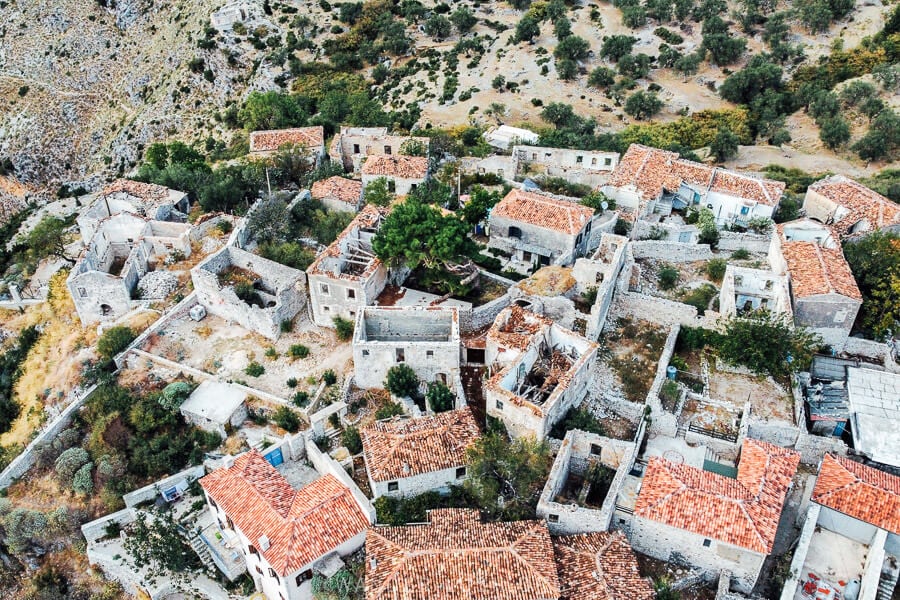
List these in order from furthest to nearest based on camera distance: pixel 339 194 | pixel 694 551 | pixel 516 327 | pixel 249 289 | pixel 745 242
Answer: pixel 339 194, pixel 745 242, pixel 249 289, pixel 516 327, pixel 694 551

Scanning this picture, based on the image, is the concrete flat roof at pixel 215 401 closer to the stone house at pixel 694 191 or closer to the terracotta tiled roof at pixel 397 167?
the terracotta tiled roof at pixel 397 167

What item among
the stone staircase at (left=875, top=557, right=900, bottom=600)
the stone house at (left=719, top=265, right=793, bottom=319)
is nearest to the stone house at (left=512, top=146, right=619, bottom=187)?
the stone house at (left=719, top=265, right=793, bottom=319)

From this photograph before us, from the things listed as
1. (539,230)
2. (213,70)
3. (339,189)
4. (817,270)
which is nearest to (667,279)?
(817,270)

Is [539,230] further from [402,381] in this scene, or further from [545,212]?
[402,381]

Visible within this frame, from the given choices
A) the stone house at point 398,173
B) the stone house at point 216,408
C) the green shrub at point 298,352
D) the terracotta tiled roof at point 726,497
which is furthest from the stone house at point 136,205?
the terracotta tiled roof at point 726,497

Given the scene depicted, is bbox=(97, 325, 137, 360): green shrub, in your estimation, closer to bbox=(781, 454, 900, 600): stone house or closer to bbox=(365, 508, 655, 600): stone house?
bbox=(365, 508, 655, 600): stone house

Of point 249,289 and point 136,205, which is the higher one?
point 136,205

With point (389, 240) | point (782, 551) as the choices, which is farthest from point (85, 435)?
point (782, 551)
